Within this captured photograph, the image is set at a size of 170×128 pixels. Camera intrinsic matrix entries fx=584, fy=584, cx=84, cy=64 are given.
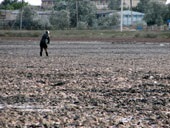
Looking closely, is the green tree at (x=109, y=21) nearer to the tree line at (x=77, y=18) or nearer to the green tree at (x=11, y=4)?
the tree line at (x=77, y=18)

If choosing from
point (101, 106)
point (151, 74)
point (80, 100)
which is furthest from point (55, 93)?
point (151, 74)

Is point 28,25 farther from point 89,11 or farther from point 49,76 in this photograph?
point 49,76

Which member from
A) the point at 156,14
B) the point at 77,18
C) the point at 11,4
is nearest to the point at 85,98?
the point at 77,18

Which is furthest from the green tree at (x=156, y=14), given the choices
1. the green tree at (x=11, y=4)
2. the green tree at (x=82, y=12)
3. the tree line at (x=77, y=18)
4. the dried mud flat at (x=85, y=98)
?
the dried mud flat at (x=85, y=98)

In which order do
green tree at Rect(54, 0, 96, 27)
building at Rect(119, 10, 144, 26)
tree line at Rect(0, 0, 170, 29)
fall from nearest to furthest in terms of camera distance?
tree line at Rect(0, 0, 170, 29), green tree at Rect(54, 0, 96, 27), building at Rect(119, 10, 144, 26)

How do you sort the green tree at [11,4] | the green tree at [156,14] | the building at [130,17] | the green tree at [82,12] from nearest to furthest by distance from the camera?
the green tree at [82,12]
the green tree at [156,14]
the building at [130,17]
the green tree at [11,4]

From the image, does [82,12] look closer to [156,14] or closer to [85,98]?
[156,14]

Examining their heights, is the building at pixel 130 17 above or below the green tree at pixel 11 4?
below

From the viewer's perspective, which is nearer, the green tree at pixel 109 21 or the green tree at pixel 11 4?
the green tree at pixel 109 21

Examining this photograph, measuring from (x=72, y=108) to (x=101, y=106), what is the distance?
2.56 ft

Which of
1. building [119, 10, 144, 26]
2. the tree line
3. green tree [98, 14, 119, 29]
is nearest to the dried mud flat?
the tree line

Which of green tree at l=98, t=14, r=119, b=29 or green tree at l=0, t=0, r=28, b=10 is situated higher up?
green tree at l=0, t=0, r=28, b=10

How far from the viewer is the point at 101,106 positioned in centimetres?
1391

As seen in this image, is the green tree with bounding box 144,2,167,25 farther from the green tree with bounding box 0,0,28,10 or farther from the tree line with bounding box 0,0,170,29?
the green tree with bounding box 0,0,28,10
